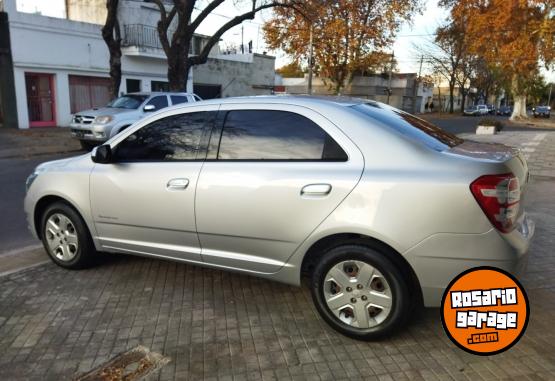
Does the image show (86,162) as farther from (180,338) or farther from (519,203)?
(519,203)

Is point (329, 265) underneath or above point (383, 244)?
underneath

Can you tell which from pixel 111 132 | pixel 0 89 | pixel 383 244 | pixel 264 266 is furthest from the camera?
pixel 0 89

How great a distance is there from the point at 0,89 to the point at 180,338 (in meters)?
20.4

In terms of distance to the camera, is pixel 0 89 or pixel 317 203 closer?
pixel 317 203

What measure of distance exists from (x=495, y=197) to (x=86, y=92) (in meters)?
23.3

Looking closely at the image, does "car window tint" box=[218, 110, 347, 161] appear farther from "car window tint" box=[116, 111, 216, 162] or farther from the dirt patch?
the dirt patch

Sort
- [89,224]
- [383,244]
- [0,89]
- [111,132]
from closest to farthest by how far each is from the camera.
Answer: [383,244] < [89,224] < [111,132] < [0,89]

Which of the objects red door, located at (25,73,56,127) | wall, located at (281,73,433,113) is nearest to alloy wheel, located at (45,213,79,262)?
red door, located at (25,73,56,127)

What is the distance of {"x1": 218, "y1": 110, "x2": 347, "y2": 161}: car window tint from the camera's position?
3.25 m

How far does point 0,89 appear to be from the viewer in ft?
64.3

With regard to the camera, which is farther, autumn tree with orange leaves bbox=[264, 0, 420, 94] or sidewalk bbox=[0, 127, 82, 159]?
autumn tree with orange leaves bbox=[264, 0, 420, 94]

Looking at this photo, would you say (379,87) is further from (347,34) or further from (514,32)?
(514,32)

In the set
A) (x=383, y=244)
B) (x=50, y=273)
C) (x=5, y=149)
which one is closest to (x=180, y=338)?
(x=383, y=244)

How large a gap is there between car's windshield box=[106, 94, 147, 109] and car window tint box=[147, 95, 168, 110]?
0.96 ft
